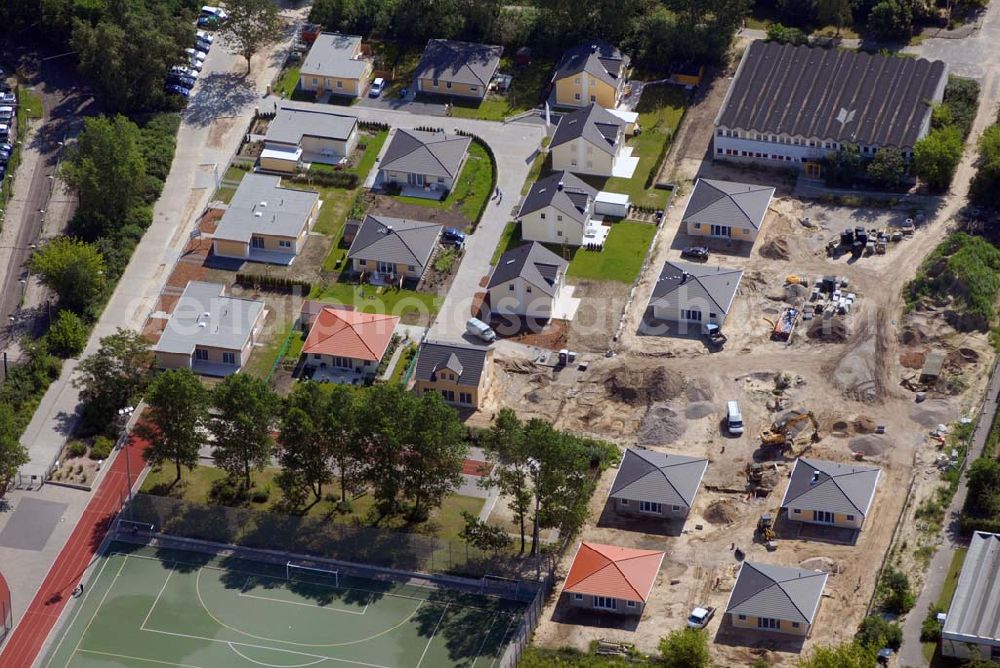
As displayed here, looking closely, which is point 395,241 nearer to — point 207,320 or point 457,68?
point 207,320

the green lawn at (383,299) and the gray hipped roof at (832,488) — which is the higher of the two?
the gray hipped roof at (832,488)

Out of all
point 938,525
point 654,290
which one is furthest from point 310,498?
point 938,525

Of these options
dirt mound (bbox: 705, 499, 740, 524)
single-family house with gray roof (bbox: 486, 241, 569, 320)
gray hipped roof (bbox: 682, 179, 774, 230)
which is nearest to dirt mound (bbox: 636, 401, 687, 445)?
dirt mound (bbox: 705, 499, 740, 524)

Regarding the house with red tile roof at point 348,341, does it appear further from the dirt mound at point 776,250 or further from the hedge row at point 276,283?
the dirt mound at point 776,250

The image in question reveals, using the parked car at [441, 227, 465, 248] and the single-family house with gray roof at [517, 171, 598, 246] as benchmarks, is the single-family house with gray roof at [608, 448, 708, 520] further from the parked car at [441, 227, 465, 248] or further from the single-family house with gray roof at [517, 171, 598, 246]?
the parked car at [441, 227, 465, 248]

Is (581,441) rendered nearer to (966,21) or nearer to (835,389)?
(835,389)

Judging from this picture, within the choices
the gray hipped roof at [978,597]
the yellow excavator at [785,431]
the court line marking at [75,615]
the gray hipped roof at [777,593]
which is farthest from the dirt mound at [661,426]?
the court line marking at [75,615]
